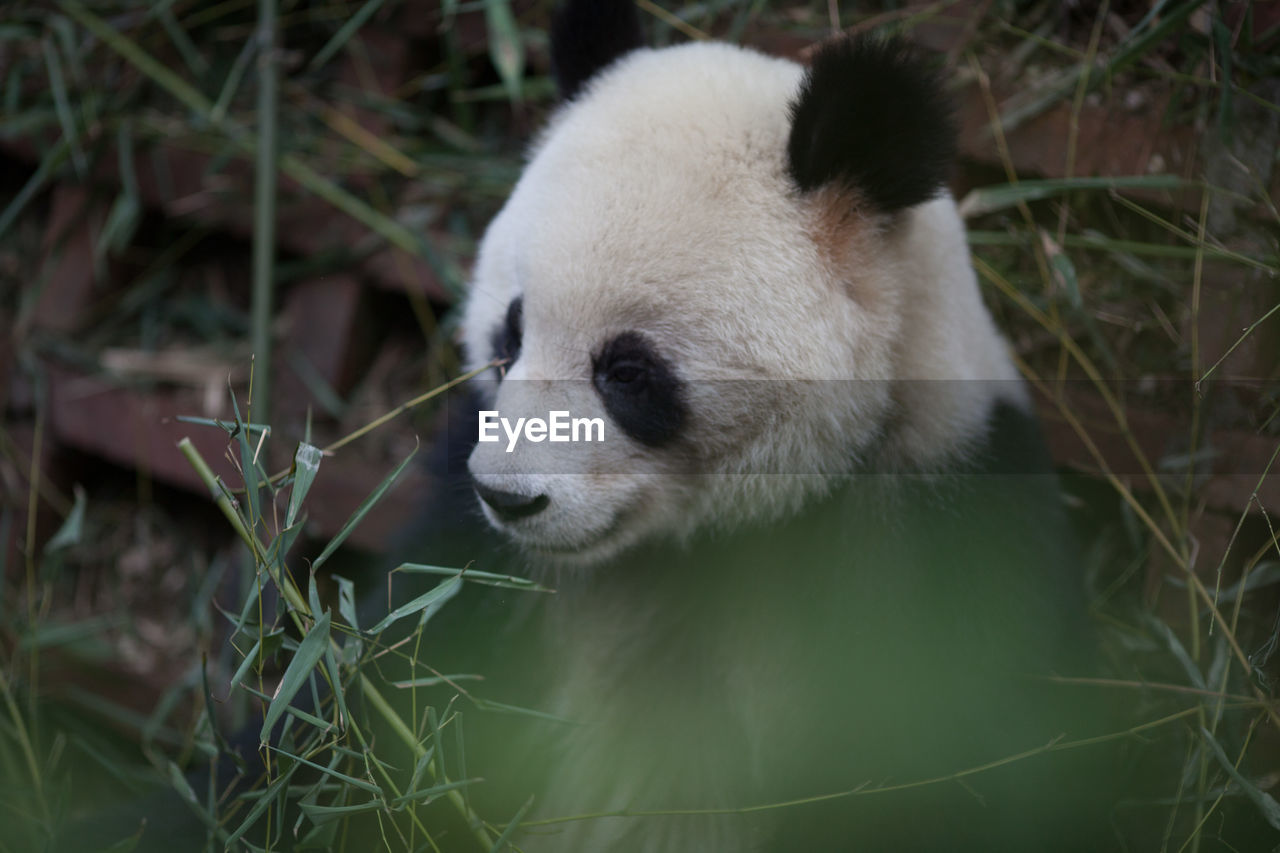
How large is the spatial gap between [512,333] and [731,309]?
32 cm

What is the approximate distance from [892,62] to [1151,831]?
1.15m

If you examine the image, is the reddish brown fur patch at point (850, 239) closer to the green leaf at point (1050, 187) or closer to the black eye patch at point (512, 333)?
the black eye patch at point (512, 333)

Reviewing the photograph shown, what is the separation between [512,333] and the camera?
142 centimetres

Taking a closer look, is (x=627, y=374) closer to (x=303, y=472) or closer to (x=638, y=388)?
(x=638, y=388)

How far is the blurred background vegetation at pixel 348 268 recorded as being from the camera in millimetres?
1746

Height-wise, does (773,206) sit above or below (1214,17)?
below

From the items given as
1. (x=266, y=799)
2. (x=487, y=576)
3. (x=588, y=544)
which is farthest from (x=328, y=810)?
(x=588, y=544)

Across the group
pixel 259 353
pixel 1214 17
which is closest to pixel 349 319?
pixel 259 353

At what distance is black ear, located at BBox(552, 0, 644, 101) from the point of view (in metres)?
1.55

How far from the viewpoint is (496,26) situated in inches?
81.1

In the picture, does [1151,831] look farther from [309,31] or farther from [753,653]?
[309,31]

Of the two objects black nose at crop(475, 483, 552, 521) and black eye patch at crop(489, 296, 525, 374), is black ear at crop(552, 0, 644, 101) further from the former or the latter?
black nose at crop(475, 483, 552, 521)

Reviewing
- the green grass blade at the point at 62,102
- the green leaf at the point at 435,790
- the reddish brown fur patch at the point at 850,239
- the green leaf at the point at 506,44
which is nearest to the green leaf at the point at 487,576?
the green leaf at the point at 435,790

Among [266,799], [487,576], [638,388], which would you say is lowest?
[266,799]
